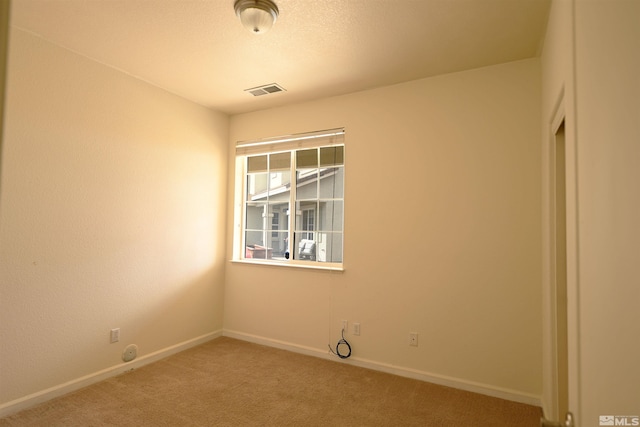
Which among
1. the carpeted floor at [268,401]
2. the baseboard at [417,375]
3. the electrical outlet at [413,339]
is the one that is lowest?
the carpeted floor at [268,401]

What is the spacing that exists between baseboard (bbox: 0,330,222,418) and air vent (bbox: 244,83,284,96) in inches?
108

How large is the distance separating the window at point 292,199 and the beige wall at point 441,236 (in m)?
0.20

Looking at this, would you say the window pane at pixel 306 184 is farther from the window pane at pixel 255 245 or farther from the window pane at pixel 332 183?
the window pane at pixel 255 245

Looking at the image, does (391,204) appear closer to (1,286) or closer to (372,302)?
(372,302)

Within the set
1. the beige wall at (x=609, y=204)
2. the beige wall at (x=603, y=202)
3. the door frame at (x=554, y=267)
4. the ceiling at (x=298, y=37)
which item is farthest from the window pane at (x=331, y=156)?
the beige wall at (x=609, y=204)

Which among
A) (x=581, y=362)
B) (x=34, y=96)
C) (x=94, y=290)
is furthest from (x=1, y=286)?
(x=581, y=362)

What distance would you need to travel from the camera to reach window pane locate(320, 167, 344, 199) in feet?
11.5

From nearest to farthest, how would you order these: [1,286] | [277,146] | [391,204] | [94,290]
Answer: [1,286] < [94,290] < [391,204] < [277,146]

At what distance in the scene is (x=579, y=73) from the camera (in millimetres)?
1299

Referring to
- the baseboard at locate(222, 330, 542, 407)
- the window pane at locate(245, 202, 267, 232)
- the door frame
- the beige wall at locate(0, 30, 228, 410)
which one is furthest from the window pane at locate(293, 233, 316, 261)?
the door frame

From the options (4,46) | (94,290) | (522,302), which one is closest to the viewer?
(4,46)

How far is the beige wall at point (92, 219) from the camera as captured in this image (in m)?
2.39

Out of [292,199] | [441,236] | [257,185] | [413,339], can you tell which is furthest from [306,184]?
[413,339]

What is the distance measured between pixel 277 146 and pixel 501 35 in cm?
239
